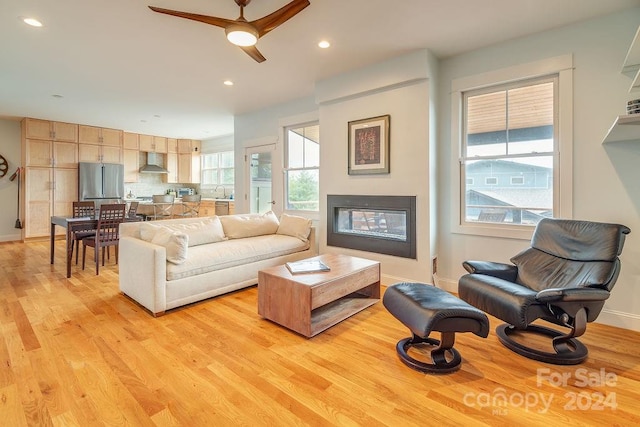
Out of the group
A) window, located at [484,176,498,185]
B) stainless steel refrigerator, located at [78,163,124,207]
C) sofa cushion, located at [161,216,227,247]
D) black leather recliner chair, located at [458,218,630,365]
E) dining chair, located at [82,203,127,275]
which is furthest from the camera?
stainless steel refrigerator, located at [78,163,124,207]

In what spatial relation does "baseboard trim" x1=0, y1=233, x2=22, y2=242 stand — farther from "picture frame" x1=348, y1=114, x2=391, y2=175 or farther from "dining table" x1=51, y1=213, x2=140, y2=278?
"picture frame" x1=348, y1=114, x2=391, y2=175

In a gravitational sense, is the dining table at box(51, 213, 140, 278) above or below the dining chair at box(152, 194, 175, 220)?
below

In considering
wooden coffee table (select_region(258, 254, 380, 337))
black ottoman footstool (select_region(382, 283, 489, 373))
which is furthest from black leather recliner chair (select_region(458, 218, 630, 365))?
wooden coffee table (select_region(258, 254, 380, 337))

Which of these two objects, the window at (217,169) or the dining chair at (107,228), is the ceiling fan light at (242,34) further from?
the window at (217,169)

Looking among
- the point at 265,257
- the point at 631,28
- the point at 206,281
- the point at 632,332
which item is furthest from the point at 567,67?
the point at 206,281

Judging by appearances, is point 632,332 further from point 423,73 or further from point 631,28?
point 423,73

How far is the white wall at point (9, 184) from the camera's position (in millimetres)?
6434

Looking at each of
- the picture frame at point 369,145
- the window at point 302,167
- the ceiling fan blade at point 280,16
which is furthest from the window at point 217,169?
the ceiling fan blade at point 280,16

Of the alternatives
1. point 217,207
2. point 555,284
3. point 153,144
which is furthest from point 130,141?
point 555,284

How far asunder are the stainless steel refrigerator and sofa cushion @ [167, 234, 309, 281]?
16.8ft

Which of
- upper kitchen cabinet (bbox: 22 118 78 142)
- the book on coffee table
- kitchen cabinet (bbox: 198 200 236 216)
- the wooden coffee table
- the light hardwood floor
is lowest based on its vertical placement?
the light hardwood floor

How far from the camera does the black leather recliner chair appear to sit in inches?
78.7

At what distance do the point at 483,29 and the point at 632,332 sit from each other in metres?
2.92

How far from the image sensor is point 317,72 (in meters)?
3.95
